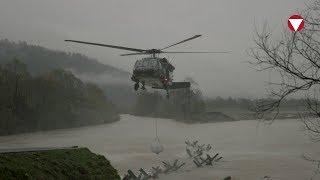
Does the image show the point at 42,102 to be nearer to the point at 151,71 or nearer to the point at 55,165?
the point at 151,71

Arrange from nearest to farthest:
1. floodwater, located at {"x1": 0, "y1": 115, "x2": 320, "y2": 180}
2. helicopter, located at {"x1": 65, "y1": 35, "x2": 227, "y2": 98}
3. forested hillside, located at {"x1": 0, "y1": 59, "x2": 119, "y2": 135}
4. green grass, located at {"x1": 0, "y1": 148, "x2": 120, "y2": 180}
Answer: green grass, located at {"x1": 0, "y1": 148, "x2": 120, "y2": 180} < helicopter, located at {"x1": 65, "y1": 35, "x2": 227, "y2": 98} < floodwater, located at {"x1": 0, "y1": 115, "x2": 320, "y2": 180} < forested hillside, located at {"x1": 0, "y1": 59, "x2": 119, "y2": 135}

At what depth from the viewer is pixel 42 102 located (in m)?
119

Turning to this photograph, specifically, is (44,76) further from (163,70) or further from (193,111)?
(163,70)

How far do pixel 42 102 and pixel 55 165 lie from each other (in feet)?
352

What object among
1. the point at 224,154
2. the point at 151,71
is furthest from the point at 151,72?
the point at 224,154

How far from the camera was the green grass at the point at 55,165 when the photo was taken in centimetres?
1299

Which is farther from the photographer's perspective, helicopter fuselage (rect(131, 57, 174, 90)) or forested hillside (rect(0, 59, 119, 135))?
forested hillside (rect(0, 59, 119, 135))

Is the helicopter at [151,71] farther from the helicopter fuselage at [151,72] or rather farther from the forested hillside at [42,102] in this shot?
the forested hillside at [42,102]

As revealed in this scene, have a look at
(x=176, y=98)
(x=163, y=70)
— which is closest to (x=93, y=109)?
(x=176, y=98)

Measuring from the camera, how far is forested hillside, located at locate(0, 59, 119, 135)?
350 ft

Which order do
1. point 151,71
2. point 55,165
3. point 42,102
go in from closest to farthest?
point 55,165 → point 151,71 → point 42,102

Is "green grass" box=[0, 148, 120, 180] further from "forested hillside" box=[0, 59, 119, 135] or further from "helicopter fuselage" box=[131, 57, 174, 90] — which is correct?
"forested hillside" box=[0, 59, 119, 135]

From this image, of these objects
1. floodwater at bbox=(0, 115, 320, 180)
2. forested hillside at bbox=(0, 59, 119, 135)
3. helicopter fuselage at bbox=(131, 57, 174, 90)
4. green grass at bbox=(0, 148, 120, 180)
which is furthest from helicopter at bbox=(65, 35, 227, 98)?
forested hillside at bbox=(0, 59, 119, 135)

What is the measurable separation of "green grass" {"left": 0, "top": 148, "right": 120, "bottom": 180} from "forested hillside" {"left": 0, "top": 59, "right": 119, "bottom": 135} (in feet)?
281
